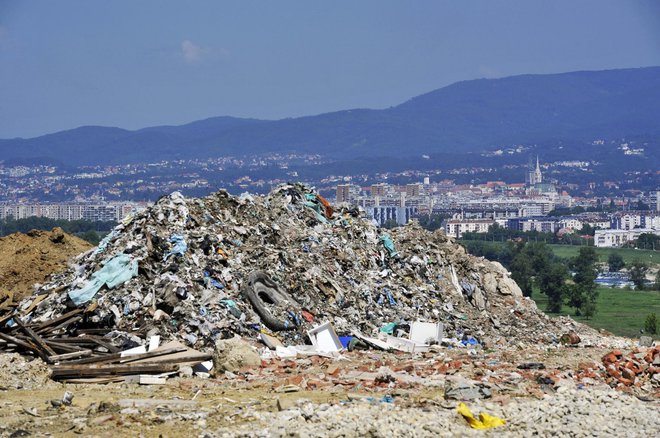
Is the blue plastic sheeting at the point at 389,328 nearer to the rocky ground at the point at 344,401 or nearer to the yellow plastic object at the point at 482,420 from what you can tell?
the rocky ground at the point at 344,401

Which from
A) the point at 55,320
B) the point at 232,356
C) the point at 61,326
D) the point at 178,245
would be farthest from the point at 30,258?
the point at 232,356

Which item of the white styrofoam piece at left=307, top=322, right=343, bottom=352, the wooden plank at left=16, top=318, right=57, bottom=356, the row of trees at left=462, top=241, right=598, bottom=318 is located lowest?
the row of trees at left=462, top=241, right=598, bottom=318

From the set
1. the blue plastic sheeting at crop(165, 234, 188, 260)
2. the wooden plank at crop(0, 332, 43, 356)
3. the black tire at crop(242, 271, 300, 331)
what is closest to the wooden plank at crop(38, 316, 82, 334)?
the wooden plank at crop(0, 332, 43, 356)

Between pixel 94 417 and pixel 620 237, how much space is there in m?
117

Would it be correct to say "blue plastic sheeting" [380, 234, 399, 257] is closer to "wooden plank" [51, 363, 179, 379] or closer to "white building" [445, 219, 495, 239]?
"wooden plank" [51, 363, 179, 379]

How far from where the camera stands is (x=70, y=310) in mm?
16703

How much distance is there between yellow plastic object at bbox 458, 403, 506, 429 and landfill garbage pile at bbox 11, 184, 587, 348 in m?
5.11

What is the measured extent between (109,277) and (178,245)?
56.2 inches

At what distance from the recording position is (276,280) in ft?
61.3

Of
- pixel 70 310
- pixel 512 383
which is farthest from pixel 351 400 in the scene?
pixel 70 310

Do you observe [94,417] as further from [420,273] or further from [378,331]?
[420,273]

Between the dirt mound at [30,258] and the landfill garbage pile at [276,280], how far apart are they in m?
0.95

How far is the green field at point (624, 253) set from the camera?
283 feet

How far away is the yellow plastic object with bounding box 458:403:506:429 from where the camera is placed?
11.8m
